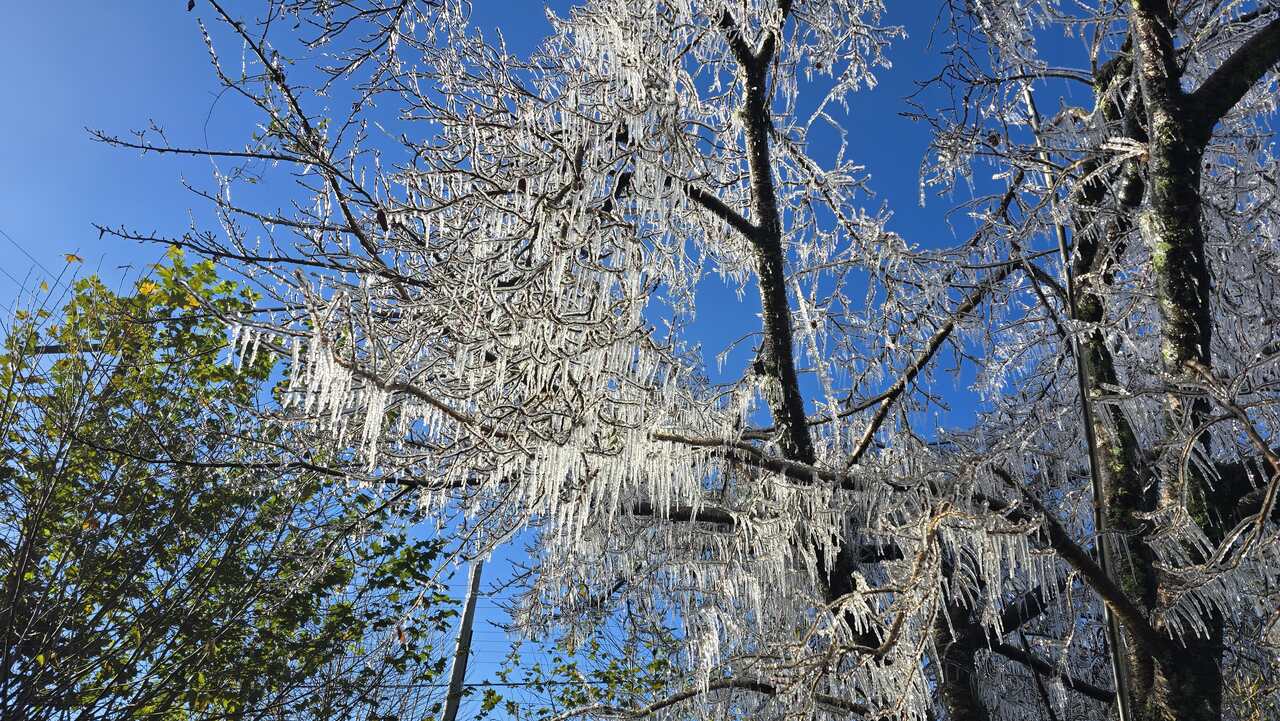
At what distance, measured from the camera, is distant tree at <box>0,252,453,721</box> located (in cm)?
462

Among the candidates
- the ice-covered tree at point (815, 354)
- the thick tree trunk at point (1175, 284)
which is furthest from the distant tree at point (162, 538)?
the thick tree trunk at point (1175, 284)

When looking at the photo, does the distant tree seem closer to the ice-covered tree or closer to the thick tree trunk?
the ice-covered tree

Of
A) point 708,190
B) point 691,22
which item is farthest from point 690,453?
point 691,22

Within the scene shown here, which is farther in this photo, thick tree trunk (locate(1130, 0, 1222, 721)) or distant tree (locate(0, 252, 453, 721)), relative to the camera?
distant tree (locate(0, 252, 453, 721))

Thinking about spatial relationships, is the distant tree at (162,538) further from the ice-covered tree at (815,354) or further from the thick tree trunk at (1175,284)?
the thick tree trunk at (1175,284)

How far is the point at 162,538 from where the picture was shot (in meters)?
4.94

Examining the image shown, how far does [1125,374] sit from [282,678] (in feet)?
20.1

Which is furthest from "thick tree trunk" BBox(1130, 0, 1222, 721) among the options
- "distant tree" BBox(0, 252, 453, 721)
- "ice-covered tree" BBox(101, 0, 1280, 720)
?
"distant tree" BBox(0, 252, 453, 721)

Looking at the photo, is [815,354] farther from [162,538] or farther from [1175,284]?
[162,538]

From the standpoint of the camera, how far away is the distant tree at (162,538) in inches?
182

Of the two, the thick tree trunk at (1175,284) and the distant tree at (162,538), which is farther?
the distant tree at (162,538)

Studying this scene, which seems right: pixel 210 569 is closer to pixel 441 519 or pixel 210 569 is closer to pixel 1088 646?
pixel 441 519

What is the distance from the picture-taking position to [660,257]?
13.2 feet

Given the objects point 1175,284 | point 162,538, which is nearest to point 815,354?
point 1175,284
